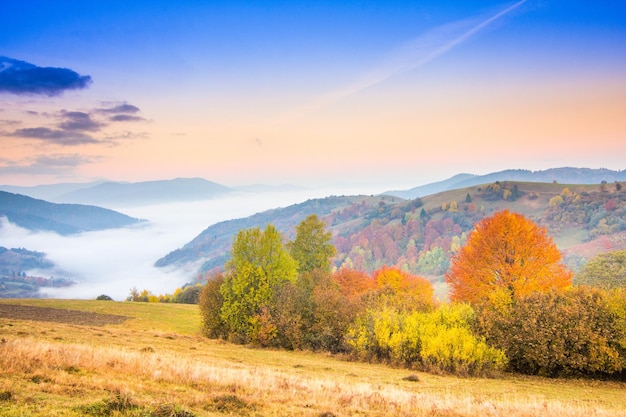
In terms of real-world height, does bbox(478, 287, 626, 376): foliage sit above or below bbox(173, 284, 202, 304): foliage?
above

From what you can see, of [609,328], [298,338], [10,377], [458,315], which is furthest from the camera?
[298,338]

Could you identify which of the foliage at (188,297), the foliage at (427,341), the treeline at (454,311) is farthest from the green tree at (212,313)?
the foliage at (188,297)

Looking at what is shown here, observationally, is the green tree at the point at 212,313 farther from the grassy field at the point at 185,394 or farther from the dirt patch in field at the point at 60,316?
the grassy field at the point at 185,394

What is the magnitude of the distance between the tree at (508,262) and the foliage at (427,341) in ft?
40.5

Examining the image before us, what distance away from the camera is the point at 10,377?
574 inches

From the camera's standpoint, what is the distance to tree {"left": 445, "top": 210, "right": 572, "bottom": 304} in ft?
162

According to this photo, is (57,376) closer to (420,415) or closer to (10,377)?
(10,377)

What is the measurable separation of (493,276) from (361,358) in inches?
889

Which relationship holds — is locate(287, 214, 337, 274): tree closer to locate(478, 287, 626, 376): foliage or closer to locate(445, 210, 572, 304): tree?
locate(445, 210, 572, 304): tree

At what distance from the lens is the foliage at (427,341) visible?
112 ft

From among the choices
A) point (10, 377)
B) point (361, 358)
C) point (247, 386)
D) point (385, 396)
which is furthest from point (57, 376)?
point (361, 358)

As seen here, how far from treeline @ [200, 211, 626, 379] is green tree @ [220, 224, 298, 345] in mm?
144

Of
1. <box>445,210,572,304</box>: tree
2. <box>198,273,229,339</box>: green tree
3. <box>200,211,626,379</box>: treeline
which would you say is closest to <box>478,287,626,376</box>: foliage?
<box>200,211,626,379</box>: treeline

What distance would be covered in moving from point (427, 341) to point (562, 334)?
11.4m
